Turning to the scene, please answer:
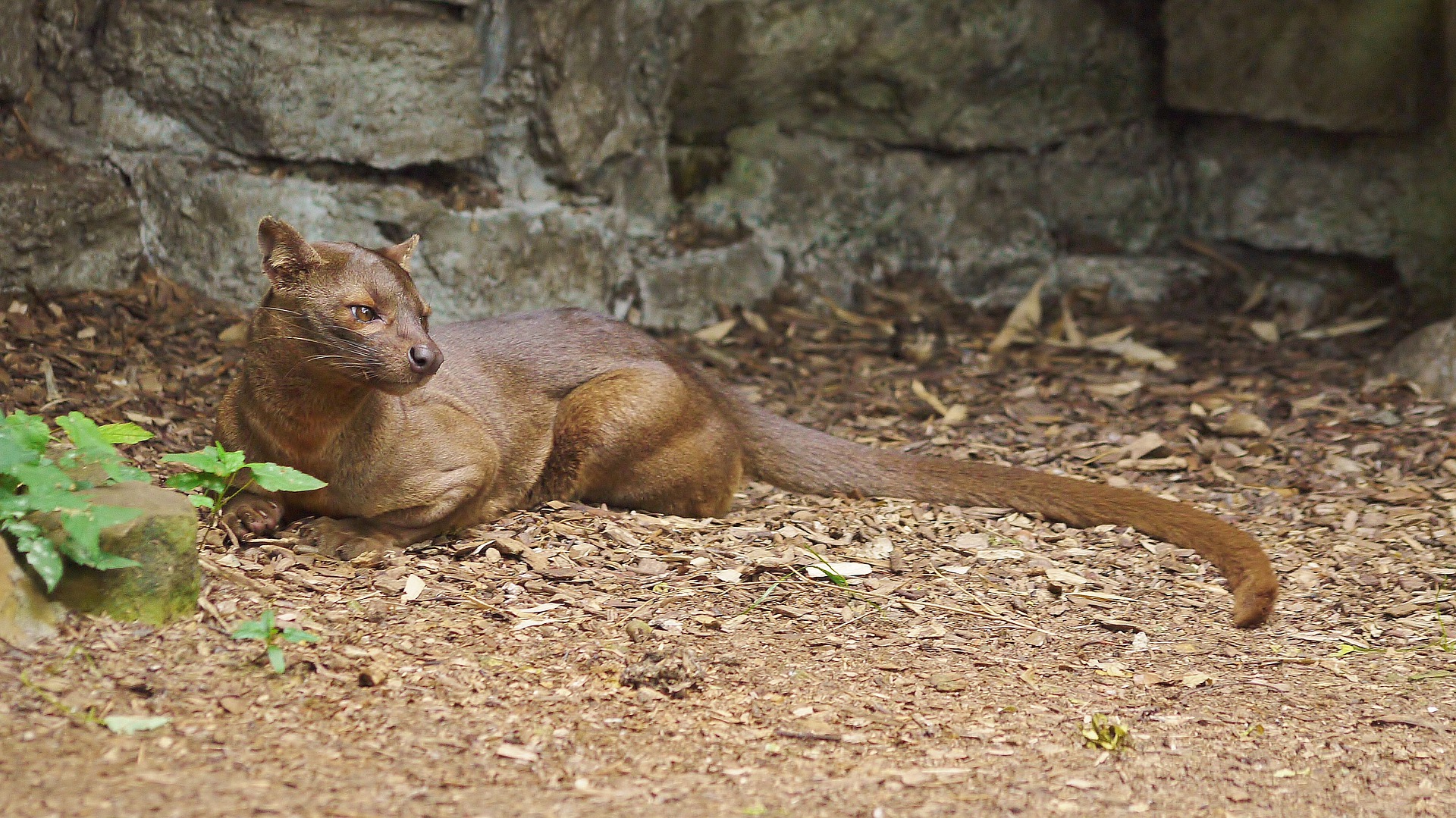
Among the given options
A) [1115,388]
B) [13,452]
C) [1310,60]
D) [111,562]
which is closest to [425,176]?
[1115,388]

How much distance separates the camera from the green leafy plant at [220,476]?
11.6ft

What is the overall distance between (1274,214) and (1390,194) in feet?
2.02

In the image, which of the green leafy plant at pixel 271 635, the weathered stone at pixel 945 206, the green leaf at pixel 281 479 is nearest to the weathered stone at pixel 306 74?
the weathered stone at pixel 945 206

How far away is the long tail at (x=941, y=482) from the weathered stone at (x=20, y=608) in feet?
8.51

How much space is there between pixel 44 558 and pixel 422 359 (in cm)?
113

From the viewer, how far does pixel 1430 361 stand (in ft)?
21.0

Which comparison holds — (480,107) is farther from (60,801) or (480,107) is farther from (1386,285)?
(1386,285)

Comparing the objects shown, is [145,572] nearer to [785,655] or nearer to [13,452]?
[13,452]

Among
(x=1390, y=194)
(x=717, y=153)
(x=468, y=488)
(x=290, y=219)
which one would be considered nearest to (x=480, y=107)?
(x=290, y=219)

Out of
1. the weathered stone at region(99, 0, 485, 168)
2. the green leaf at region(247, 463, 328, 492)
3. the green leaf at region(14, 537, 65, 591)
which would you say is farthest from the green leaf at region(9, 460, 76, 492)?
the weathered stone at region(99, 0, 485, 168)

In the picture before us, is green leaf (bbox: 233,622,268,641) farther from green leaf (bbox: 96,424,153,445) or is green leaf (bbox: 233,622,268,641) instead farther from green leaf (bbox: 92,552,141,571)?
green leaf (bbox: 96,424,153,445)

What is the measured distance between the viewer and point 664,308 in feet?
23.4

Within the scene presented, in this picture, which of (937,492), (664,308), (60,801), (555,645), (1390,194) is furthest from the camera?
(1390,194)

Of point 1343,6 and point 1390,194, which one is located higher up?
point 1343,6
